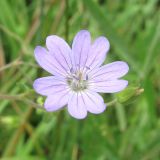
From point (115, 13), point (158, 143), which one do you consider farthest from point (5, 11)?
point (158, 143)

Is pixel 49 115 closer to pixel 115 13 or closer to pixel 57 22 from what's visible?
pixel 57 22

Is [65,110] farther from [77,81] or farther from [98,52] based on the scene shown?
[98,52]

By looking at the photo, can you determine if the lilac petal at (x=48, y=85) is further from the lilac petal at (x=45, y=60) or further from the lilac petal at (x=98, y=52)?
the lilac petal at (x=98, y=52)

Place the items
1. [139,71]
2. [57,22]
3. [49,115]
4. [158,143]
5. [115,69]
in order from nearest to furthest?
[115,69]
[49,115]
[158,143]
[139,71]
[57,22]

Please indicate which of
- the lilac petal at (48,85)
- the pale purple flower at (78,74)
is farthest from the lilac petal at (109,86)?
the lilac petal at (48,85)

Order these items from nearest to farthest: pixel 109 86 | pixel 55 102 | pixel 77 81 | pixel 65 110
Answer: pixel 55 102 → pixel 109 86 → pixel 77 81 → pixel 65 110

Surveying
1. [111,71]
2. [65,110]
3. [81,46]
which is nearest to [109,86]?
[111,71]

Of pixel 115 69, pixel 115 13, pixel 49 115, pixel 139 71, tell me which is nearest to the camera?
pixel 115 69
